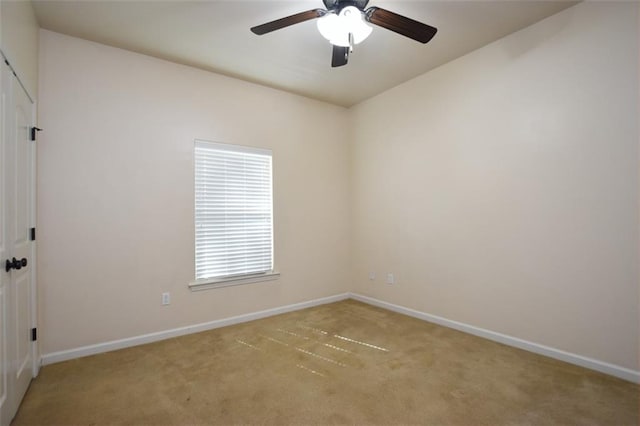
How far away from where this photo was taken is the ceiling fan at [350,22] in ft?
7.17

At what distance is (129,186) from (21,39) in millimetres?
1360

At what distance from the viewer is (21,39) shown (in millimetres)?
2252

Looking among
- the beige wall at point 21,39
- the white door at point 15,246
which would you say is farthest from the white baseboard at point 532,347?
the beige wall at point 21,39

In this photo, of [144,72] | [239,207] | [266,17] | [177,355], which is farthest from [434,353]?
[144,72]

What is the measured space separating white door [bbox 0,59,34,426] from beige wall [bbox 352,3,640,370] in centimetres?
364

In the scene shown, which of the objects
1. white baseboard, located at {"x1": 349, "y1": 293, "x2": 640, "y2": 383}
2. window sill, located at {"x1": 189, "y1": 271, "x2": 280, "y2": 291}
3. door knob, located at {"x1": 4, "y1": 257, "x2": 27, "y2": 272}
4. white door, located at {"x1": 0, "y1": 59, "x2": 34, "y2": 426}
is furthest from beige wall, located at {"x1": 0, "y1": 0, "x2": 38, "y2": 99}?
white baseboard, located at {"x1": 349, "y1": 293, "x2": 640, "y2": 383}

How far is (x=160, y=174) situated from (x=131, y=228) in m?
0.62

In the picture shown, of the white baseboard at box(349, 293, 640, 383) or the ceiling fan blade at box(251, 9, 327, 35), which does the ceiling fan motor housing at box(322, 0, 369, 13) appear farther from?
the white baseboard at box(349, 293, 640, 383)

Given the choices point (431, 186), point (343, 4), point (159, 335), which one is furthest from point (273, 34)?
point (159, 335)

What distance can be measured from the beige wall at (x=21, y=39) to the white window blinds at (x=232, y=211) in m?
1.45

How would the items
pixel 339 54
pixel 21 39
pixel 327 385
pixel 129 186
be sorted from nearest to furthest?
pixel 21 39, pixel 327 385, pixel 339 54, pixel 129 186

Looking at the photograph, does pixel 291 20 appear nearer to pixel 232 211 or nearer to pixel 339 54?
pixel 339 54

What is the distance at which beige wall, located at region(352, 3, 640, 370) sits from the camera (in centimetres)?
245

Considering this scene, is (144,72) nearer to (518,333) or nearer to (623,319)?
(518,333)
